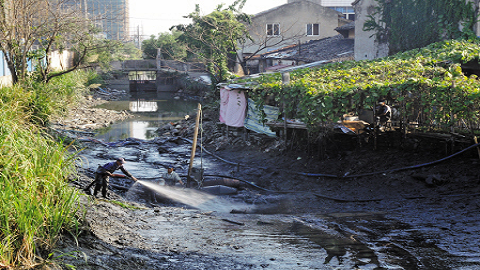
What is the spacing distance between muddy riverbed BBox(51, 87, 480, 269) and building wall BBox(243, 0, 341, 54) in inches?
1014

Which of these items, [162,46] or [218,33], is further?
[162,46]

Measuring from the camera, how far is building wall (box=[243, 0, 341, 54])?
39250 mm

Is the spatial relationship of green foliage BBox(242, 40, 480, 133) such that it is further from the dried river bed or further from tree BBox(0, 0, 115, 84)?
tree BBox(0, 0, 115, 84)

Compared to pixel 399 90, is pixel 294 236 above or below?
below

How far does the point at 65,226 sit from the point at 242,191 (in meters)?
6.77

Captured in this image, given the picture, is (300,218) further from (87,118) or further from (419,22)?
(87,118)

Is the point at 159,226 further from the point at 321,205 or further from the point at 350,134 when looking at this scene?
the point at 350,134

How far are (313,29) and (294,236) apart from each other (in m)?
36.2

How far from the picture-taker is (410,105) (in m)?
11.2

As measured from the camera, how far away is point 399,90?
10789 millimetres

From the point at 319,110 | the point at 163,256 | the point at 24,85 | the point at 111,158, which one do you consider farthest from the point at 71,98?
the point at 163,256

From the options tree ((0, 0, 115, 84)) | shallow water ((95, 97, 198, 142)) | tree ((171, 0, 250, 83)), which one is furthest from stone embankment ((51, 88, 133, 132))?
tree ((171, 0, 250, 83))

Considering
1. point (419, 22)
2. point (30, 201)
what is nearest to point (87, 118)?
point (419, 22)

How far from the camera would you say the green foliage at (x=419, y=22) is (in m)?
16.9
